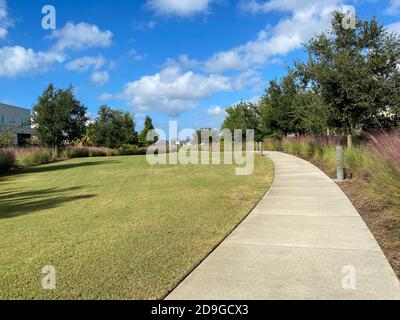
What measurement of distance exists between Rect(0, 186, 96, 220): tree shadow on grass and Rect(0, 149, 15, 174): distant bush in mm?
9603

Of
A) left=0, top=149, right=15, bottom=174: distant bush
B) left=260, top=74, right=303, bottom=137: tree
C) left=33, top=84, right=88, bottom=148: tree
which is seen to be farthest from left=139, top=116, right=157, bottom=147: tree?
left=0, top=149, right=15, bottom=174: distant bush

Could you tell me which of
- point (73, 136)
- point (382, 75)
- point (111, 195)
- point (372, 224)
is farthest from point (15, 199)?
point (73, 136)

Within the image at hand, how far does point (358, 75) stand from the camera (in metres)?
12.9

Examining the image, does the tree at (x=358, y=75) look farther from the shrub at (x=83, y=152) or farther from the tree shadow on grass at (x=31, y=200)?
the shrub at (x=83, y=152)

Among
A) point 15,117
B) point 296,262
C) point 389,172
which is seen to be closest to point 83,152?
point 15,117

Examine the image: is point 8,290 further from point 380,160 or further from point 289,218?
point 380,160

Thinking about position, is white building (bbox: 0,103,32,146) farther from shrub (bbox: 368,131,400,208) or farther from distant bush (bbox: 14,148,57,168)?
shrub (bbox: 368,131,400,208)

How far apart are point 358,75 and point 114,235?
10809 mm

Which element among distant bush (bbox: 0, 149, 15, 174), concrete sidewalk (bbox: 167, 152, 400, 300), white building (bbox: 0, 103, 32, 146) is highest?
white building (bbox: 0, 103, 32, 146)

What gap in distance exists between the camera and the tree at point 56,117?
31109 mm

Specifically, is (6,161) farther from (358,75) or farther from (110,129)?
(110,129)

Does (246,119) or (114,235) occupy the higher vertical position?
(246,119)

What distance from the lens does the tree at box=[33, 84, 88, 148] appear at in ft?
102

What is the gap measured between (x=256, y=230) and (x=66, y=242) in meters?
3.03
